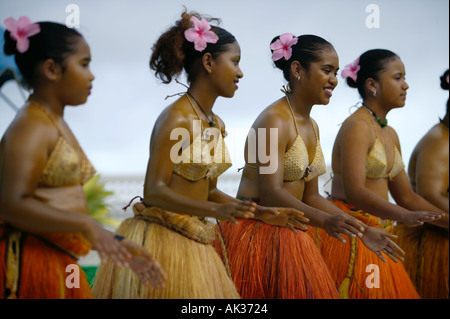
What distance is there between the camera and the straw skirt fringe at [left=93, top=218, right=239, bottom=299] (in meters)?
2.10

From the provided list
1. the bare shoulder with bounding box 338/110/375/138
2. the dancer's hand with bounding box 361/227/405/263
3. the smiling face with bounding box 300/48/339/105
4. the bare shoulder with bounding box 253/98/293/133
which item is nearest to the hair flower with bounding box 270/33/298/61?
the smiling face with bounding box 300/48/339/105

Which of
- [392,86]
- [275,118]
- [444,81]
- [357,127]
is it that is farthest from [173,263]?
[444,81]

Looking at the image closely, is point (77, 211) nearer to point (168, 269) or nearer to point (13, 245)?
point (13, 245)

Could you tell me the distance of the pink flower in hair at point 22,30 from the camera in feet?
5.92

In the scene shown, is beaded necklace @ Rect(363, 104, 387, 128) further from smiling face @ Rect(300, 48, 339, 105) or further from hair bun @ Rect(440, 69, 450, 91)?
hair bun @ Rect(440, 69, 450, 91)

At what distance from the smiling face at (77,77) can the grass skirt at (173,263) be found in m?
0.54

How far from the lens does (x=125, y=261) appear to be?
1.70 meters

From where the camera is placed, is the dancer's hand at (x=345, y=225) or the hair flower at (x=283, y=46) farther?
the hair flower at (x=283, y=46)

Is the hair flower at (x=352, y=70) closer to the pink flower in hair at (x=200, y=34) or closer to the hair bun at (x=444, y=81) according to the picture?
the hair bun at (x=444, y=81)

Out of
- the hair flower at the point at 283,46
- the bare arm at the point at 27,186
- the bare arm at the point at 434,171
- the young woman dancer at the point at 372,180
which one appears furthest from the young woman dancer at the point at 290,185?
the bare arm at the point at 27,186

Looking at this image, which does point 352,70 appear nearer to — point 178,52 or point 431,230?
point 431,230
